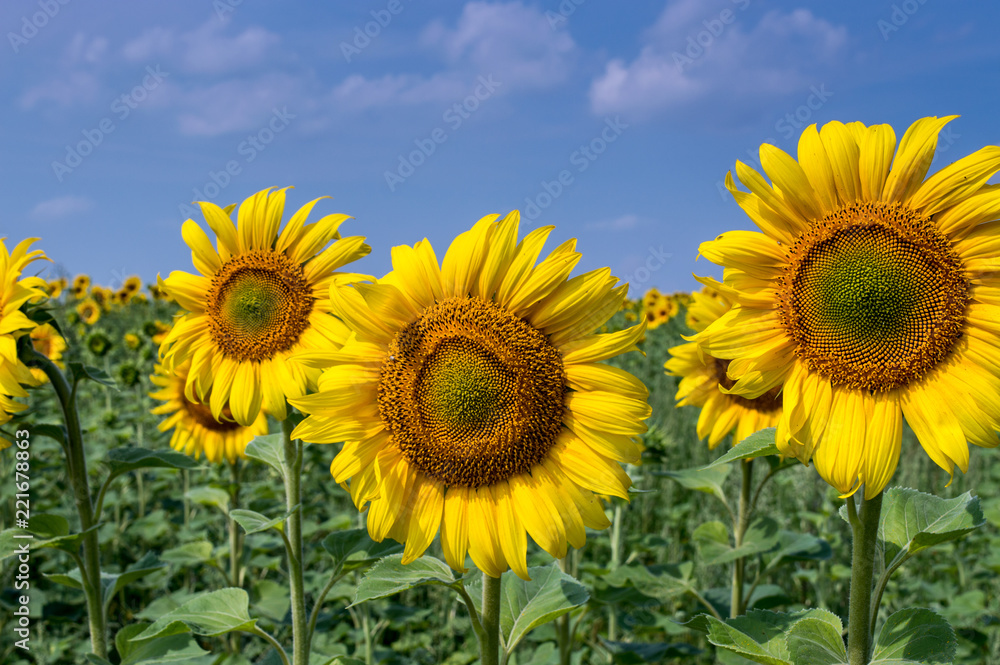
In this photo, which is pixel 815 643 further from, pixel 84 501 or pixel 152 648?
pixel 84 501

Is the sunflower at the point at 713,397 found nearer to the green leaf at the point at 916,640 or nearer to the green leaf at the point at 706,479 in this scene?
the green leaf at the point at 706,479

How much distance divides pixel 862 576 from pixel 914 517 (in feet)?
1.17

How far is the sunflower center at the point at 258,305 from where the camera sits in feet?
8.48

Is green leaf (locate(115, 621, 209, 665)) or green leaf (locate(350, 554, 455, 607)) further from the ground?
green leaf (locate(350, 554, 455, 607))

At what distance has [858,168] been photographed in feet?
5.84

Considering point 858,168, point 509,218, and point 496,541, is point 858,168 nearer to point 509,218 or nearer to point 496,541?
point 509,218

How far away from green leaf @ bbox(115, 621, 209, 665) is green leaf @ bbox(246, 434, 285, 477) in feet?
2.37

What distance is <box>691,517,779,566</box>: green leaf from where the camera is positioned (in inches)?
124

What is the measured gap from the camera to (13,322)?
8.27ft

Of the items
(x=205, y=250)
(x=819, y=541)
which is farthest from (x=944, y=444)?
(x=205, y=250)

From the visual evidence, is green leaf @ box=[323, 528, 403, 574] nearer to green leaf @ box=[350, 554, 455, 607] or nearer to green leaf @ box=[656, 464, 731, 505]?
green leaf @ box=[350, 554, 455, 607]

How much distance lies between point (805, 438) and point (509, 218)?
91 cm

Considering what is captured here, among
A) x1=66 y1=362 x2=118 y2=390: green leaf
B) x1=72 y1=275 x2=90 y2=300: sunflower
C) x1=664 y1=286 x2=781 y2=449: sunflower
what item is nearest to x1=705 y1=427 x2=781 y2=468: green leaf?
x1=664 y1=286 x2=781 y2=449: sunflower

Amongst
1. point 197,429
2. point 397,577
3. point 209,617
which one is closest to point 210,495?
point 197,429
